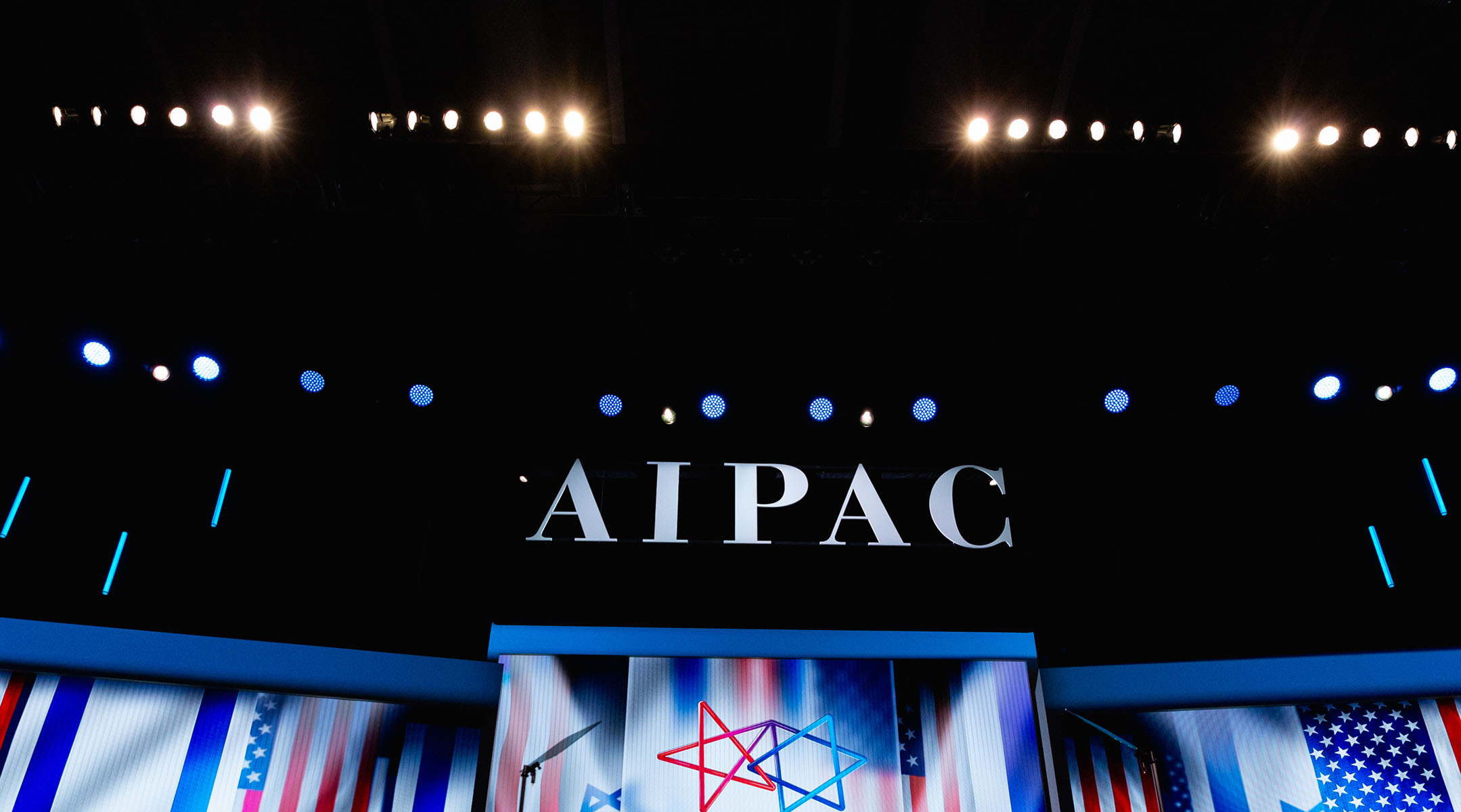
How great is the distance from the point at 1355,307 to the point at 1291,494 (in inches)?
49.7

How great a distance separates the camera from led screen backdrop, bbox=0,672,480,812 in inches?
136

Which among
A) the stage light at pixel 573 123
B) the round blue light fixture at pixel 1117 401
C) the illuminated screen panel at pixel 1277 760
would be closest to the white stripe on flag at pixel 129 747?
the stage light at pixel 573 123

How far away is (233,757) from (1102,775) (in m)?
4.43

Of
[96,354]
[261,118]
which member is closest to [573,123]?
[261,118]

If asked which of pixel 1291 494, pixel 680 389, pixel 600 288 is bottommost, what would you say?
pixel 1291 494

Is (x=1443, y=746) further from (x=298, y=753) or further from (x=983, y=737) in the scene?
(x=298, y=753)

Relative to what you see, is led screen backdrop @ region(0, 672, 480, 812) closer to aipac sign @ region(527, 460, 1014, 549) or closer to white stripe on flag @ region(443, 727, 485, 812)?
white stripe on flag @ region(443, 727, 485, 812)

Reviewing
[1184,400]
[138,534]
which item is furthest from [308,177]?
[1184,400]

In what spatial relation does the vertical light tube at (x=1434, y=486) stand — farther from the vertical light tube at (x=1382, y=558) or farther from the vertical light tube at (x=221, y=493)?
the vertical light tube at (x=221, y=493)

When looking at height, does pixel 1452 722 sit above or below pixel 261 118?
below

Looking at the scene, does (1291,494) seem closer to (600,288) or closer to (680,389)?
(680,389)

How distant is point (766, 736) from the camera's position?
14.0 feet

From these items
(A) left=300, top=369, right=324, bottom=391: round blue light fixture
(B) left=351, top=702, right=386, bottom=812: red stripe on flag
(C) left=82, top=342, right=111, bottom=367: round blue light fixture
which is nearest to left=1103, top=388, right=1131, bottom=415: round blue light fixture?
(B) left=351, top=702, right=386, bottom=812: red stripe on flag

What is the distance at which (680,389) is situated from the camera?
472 cm
